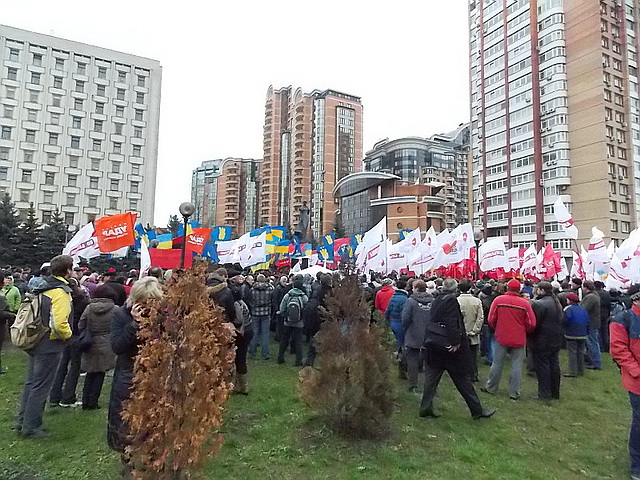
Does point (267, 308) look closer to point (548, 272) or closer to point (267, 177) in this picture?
point (548, 272)

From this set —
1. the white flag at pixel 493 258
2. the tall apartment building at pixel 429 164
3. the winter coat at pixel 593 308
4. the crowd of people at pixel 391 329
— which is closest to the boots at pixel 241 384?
the crowd of people at pixel 391 329

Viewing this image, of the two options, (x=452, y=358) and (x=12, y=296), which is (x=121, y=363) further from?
(x=12, y=296)

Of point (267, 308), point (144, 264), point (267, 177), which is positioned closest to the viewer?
point (267, 308)

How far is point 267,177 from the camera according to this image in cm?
11788

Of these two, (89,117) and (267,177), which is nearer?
(89,117)

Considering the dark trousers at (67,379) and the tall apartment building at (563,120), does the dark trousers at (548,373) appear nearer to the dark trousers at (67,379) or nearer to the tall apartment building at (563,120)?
the dark trousers at (67,379)

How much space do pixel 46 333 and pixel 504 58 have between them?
2698 inches

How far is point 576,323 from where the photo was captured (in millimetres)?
9344

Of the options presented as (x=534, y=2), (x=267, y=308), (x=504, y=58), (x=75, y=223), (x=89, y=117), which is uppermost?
(x=534, y=2)

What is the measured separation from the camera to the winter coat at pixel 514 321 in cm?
765

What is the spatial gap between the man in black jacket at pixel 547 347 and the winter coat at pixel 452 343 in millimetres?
2126

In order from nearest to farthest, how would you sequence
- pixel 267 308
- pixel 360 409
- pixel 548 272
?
pixel 360 409
pixel 267 308
pixel 548 272

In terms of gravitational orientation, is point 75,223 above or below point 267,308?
above

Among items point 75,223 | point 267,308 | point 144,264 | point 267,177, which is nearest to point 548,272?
point 267,308
